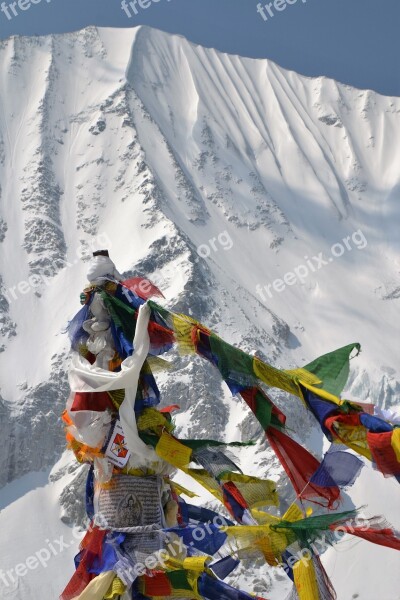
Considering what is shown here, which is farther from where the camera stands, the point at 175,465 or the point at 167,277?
the point at 167,277

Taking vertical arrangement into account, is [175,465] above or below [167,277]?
above

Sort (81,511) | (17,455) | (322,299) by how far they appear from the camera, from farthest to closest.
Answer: (322,299) < (17,455) < (81,511)

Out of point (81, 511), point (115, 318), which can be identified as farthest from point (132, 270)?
point (115, 318)

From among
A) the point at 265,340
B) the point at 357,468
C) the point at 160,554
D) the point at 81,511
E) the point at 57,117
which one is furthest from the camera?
the point at 57,117

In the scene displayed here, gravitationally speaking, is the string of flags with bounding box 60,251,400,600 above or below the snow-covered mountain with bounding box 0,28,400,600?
above

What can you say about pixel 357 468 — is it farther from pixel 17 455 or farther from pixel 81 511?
pixel 17 455

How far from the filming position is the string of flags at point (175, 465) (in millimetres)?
11750

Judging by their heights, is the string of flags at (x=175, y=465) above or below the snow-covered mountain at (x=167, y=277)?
above

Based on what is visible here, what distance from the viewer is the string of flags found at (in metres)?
11.8

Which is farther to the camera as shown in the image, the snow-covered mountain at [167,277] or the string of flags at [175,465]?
the snow-covered mountain at [167,277]

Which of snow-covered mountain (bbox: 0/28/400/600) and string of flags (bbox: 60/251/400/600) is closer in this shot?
string of flags (bbox: 60/251/400/600)

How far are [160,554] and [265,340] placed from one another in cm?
13049

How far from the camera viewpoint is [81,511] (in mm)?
112688

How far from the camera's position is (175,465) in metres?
13.3
